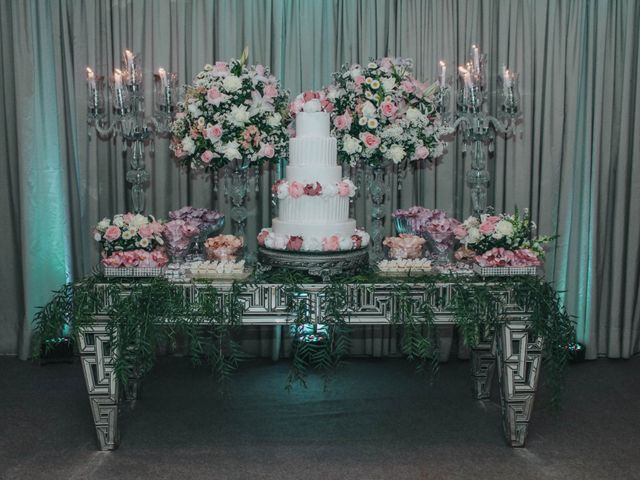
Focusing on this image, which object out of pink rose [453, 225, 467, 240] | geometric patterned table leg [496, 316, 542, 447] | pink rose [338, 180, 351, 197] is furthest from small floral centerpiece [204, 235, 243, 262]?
geometric patterned table leg [496, 316, 542, 447]

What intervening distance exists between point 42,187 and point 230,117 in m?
1.96

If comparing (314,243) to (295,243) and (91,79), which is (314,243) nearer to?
(295,243)

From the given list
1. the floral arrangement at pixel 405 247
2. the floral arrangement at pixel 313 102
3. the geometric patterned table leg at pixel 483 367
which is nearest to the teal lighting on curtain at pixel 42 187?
the floral arrangement at pixel 313 102

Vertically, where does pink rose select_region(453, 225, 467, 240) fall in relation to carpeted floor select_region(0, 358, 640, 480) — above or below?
above

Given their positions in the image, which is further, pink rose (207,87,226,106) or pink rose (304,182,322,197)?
pink rose (207,87,226,106)

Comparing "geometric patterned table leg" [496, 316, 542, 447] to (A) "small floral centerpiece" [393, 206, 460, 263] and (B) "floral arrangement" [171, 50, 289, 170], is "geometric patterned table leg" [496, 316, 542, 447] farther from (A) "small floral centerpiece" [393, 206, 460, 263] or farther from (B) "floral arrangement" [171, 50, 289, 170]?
(B) "floral arrangement" [171, 50, 289, 170]

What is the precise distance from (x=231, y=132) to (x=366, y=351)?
6.88 ft

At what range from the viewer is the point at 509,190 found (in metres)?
4.96

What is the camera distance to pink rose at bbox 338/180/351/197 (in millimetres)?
3643

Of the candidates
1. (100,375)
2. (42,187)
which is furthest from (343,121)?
(42,187)

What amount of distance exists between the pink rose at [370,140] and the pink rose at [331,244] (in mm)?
583

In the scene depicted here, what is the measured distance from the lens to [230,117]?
3.74 m

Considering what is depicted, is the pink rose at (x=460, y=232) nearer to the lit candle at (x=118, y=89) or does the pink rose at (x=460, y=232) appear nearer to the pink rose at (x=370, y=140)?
the pink rose at (x=370, y=140)

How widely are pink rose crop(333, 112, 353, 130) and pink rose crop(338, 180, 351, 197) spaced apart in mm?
361
